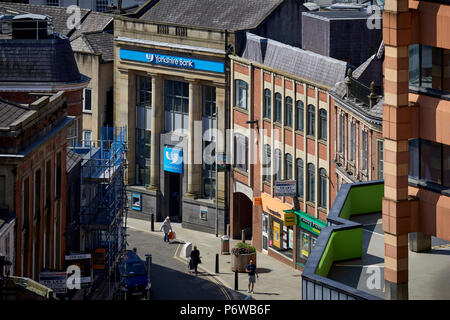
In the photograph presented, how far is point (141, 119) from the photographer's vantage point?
87625 millimetres

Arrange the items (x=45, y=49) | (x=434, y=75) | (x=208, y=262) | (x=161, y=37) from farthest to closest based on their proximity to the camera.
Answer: (x=161, y=37) < (x=208, y=262) < (x=45, y=49) < (x=434, y=75)

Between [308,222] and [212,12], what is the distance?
19.9 metres

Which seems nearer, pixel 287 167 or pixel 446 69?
pixel 446 69

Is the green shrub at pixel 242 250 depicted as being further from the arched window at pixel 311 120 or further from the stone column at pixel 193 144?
the stone column at pixel 193 144

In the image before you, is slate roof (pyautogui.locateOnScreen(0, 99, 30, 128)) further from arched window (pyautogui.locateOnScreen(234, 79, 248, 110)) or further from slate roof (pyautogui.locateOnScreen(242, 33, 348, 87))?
arched window (pyautogui.locateOnScreen(234, 79, 248, 110))

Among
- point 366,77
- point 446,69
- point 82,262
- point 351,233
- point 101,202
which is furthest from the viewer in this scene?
point 366,77

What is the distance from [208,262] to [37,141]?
87.4ft

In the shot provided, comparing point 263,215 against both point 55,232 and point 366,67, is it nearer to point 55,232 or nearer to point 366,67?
point 366,67

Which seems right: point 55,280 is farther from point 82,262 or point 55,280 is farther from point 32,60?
point 32,60

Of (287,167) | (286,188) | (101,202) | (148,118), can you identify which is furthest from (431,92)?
(148,118)

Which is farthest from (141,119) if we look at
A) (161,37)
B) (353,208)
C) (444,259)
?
(444,259)

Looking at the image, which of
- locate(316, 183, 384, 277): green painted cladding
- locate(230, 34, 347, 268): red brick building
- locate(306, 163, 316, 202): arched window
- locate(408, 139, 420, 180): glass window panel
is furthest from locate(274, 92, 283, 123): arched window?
locate(408, 139, 420, 180): glass window panel

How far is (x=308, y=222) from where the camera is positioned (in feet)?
235

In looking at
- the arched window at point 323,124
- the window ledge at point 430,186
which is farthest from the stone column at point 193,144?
the window ledge at point 430,186
